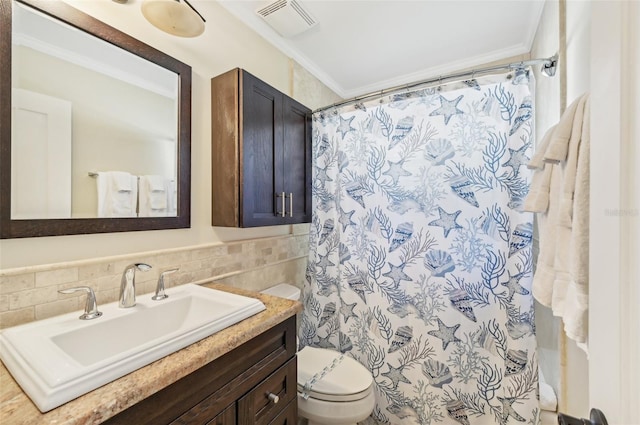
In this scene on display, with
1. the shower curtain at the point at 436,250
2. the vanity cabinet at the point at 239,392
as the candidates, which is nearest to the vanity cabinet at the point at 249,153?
the shower curtain at the point at 436,250

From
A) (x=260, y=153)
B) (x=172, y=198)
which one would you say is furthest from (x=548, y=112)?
(x=172, y=198)

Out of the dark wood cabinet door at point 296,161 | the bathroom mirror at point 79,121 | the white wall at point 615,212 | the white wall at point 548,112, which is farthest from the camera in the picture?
the dark wood cabinet door at point 296,161

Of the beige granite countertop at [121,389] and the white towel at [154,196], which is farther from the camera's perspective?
the white towel at [154,196]

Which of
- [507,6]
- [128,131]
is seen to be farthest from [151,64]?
[507,6]

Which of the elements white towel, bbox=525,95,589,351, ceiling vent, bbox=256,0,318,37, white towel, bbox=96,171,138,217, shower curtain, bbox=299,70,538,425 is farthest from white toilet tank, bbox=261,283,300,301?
ceiling vent, bbox=256,0,318,37

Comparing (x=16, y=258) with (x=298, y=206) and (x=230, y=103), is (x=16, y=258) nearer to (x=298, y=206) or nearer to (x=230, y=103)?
(x=230, y=103)

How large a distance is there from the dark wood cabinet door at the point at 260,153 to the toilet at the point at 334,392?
84 cm

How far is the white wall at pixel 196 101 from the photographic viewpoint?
940 millimetres

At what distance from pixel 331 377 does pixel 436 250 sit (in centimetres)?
87

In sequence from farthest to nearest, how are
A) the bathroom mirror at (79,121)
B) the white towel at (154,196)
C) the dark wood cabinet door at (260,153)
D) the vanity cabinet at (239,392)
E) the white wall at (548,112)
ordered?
the dark wood cabinet door at (260,153), the white wall at (548,112), the white towel at (154,196), the bathroom mirror at (79,121), the vanity cabinet at (239,392)

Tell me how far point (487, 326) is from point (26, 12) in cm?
223

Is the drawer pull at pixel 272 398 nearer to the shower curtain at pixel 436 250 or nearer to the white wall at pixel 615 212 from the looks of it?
the shower curtain at pixel 436 250

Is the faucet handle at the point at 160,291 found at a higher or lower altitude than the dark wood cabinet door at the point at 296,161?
lower

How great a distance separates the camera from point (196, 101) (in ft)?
4.54
